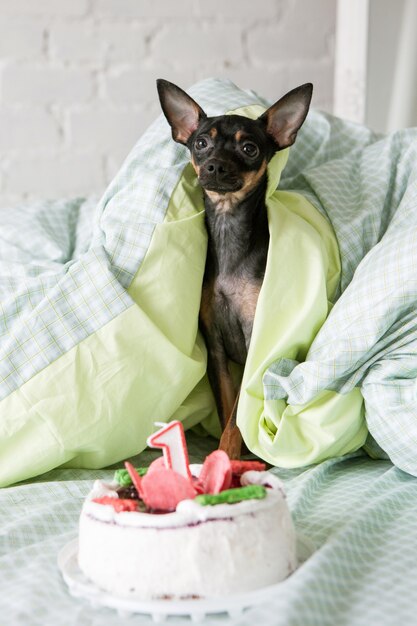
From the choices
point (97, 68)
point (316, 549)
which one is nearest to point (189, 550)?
point (316, 549)

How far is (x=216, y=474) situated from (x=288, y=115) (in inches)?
39.7

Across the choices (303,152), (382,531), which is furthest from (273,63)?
(382,531)

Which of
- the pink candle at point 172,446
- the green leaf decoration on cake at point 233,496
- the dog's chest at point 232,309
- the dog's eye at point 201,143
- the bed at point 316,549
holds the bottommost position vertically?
the bed at point 316,549

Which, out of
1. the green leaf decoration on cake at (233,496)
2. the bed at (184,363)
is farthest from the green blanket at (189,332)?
the green leaf decoration on cake at (233,496)

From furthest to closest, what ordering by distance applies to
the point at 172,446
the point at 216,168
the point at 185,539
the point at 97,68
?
the point at 97,68
the point at 216,168
the point at 172,446
the point at 185,539

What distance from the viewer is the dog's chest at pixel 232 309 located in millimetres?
1829

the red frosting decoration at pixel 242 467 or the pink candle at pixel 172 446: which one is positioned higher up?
the pink candle at pixel 172 446

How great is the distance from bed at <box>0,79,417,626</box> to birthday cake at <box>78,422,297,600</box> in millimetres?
227

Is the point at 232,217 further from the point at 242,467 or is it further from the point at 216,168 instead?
the point at 242,467

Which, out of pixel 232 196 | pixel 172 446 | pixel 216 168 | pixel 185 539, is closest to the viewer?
pixel 185 539

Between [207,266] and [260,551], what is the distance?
95cm

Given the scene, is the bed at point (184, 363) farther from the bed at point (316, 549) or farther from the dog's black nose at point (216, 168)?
the dog's black nose at point (216, 168)

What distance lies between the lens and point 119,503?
107 cm

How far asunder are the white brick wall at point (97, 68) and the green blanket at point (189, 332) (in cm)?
91
